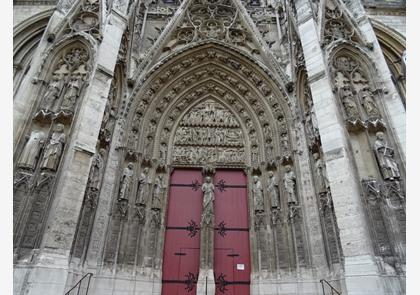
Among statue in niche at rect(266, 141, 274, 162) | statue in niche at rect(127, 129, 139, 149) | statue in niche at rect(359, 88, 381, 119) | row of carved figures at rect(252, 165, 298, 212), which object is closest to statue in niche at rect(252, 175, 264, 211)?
row of carved figures at rect(252, 165, 298, 212)

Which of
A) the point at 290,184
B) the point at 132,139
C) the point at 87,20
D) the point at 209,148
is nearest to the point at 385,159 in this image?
the point at 290,184

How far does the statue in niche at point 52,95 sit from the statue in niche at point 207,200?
3936 mm

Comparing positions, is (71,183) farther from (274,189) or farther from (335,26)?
(335,26)

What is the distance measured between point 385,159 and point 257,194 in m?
2.98

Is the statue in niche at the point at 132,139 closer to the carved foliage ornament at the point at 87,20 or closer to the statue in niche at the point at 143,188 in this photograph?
the statue in niche at the point at 143,188

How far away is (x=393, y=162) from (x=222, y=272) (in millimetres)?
4391

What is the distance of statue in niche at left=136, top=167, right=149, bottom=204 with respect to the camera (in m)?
6.84

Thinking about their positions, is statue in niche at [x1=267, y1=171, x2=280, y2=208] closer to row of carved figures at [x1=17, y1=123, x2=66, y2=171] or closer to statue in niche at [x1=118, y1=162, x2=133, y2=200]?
statue in niche at [x1=118, y1=162, x2=133, y2=200]

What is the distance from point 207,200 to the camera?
714cm

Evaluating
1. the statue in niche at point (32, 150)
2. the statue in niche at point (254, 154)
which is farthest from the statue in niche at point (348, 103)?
the statue in niche at point (32, 150)

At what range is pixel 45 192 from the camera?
16.7 feet

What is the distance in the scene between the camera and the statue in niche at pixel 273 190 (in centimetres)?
689

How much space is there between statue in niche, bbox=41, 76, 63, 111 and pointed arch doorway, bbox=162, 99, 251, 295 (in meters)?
3.31

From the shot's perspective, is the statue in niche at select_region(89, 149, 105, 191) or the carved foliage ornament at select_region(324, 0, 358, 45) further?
the carved foliage ornament at select_region(324, 0, 358, 45)
